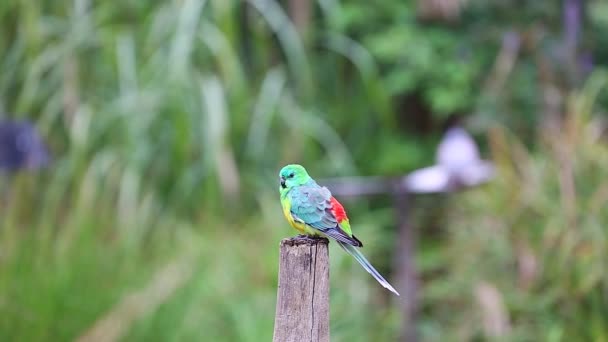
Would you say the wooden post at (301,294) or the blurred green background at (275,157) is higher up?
the blurred green background at (275,157)

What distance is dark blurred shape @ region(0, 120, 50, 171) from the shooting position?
5383 millimetres

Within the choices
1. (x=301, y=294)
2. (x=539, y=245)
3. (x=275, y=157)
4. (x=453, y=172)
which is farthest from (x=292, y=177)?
(x=275, y=157)

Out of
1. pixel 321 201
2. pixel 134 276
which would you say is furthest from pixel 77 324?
pixel 321 201

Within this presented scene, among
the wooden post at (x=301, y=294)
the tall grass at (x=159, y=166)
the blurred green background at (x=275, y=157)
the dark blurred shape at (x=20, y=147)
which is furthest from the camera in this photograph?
A: the dark blurred shape at (x=20, y=147)

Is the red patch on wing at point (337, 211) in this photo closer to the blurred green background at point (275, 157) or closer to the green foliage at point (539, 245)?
the blurred green background at point (275, 157)

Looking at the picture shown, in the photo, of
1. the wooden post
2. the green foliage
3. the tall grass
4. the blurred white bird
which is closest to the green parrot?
the wooden post

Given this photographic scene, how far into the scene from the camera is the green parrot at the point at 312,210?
2.59 metres

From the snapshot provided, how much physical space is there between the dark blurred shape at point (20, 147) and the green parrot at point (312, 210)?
10.7 feet

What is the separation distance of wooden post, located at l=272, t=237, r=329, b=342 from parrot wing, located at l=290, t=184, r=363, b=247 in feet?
0.61

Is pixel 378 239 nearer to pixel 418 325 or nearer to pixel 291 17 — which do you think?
pixel 418 325

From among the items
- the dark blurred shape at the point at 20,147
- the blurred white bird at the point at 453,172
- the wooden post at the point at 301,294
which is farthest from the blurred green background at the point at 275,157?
the wooden post at the point at 301,294

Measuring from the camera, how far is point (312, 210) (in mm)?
2596

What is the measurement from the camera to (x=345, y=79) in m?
7.31

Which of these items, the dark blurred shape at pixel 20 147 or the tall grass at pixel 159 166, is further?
the dark blurred shape at pixel 20 147
